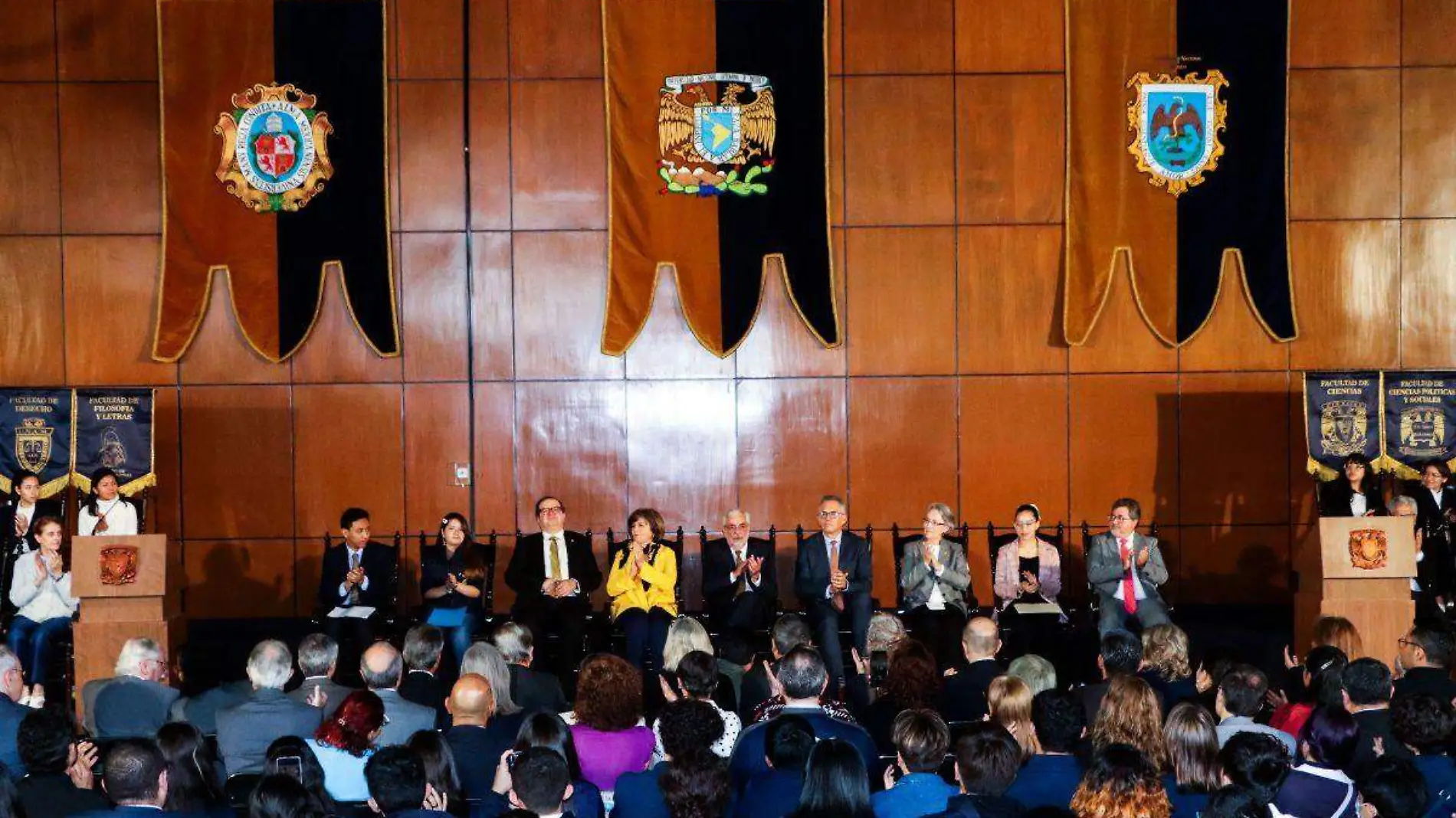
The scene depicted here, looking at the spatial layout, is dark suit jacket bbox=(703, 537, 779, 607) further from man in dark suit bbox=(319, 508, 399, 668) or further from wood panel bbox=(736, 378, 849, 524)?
man in dark suit bbox=(319, 508, 399, 668)

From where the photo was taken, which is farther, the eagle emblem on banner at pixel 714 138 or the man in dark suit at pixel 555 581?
the eagle emblem on banner at pixel 714 138

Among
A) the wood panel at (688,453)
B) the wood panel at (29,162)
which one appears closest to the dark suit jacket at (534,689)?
the wood panel at (688,453)

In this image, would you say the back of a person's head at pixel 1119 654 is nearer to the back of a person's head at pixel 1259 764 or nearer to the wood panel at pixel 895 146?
the back of a person's head at pixel 1259 764

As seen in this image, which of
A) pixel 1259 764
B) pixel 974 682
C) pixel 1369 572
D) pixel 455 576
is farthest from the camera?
pixel 455 576

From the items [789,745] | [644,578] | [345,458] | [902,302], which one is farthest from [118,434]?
[789,745]

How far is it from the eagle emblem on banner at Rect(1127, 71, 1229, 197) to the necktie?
2.82 m

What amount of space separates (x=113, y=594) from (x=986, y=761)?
237 inches

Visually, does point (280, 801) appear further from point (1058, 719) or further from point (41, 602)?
point (41, 602)

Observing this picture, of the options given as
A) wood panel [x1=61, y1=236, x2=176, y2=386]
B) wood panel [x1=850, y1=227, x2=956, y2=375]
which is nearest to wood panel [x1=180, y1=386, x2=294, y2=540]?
wood panel [x1=61, y1=236, x2=176, y2=386]

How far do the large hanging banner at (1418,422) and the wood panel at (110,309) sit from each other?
28.0ft

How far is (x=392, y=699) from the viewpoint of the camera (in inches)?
225

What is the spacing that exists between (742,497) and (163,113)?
4.77 m

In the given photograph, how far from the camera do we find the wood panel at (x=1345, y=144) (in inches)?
420

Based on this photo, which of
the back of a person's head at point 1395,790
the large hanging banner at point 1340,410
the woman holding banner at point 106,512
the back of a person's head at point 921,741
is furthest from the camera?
the large hanging banner at point 1340,410
